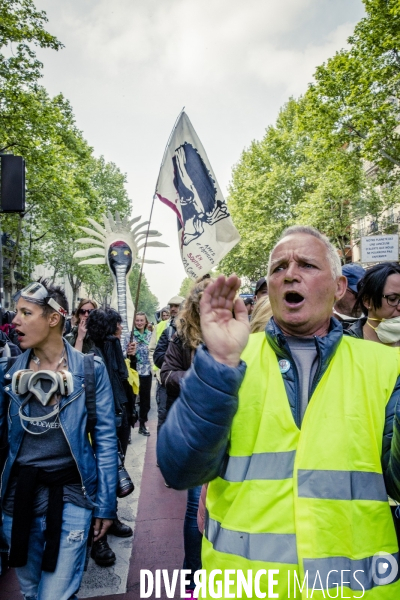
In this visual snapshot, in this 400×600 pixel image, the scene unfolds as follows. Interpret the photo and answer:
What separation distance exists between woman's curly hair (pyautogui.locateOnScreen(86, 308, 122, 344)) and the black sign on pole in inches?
90.3

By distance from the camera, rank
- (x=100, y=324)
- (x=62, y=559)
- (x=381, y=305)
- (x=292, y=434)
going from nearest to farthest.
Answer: (x=292, y=434) < (x=62, y=559) < (x=381, y=305) < (x=100, y=324)

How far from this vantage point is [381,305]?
2.85 m

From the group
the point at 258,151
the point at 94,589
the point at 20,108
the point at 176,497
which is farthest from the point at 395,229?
the point at 94,589

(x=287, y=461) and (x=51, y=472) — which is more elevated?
(x=287, y=461)

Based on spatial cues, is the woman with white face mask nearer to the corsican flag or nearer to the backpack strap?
the corsican flag

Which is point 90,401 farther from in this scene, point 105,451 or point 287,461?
point 287,461

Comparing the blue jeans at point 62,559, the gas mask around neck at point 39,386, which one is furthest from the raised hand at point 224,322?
the blue jeans at point 62,559

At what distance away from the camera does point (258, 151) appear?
3067 cm

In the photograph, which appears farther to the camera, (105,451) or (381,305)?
(381,305)

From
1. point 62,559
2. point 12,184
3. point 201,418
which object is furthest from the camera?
point 12,184

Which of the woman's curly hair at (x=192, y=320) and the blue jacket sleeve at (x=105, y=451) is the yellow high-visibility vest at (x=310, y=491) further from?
the woman's curly hair at (x=192, y=320)

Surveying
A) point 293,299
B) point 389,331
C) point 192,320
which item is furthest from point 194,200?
point 293,299

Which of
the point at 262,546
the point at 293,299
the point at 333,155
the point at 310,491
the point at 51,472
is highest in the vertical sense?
the point at 333,155

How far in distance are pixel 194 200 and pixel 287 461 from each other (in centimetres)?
339
